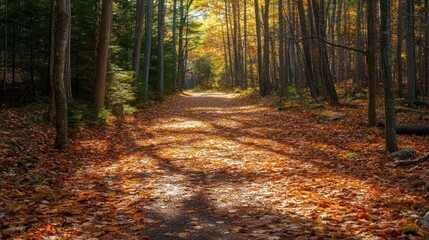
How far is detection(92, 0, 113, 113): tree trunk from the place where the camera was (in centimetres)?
1241

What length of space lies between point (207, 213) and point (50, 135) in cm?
622

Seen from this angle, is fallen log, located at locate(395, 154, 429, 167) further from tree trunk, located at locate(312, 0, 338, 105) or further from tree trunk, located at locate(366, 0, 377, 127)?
tree trunk, located at locate(312, 0, 338, 105)

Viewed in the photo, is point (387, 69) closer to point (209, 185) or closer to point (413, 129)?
point (413, 129)

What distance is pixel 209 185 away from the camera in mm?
6164

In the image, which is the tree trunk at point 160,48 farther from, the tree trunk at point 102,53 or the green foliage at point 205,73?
the green foliage at point 205,73

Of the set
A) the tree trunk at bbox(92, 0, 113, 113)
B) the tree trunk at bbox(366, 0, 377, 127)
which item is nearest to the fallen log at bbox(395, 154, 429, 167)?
the tree trunk at bbox(366, 0, 377, 127)

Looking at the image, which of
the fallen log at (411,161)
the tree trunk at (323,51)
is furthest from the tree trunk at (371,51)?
the tree trunk at (323,51)

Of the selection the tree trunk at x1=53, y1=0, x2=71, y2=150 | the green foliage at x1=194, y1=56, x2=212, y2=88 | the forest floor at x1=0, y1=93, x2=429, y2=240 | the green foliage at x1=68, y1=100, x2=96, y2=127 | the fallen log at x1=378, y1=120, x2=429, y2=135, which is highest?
the green foliage at x1=194, y1=56, x2=212, y2=88

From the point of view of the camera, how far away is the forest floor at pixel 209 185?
4.15 m

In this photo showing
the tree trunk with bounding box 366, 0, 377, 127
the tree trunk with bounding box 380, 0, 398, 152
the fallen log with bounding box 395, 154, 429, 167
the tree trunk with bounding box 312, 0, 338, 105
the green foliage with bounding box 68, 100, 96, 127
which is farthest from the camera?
the tree trunk with bounding box 312, 0, 338, 105

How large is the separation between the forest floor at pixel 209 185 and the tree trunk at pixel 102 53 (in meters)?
1.92

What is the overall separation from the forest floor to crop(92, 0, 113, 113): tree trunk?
1.92m

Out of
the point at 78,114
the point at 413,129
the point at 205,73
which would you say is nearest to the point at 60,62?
the point at 78,114

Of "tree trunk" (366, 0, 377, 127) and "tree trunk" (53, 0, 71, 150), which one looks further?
"tree trunk" (366, 0, 377, 127)
